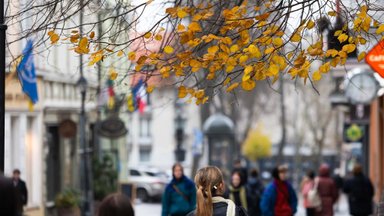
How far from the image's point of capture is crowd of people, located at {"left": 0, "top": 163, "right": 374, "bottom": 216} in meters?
6.64

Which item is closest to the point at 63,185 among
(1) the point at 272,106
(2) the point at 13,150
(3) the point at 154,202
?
(2) the point at 13,150

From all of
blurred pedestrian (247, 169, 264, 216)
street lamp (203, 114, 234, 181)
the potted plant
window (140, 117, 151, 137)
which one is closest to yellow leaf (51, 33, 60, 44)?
blurred pedestrian (247, 169, 264, 216)

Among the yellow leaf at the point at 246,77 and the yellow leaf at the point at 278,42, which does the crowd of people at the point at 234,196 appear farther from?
the yellow leaf at the point at 278,42

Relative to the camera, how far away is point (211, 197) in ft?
30.4

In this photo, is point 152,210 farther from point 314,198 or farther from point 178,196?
point 178,196

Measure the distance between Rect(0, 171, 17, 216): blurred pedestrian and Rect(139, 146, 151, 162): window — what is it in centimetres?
9991

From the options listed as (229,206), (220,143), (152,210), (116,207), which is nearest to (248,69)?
(229,206)

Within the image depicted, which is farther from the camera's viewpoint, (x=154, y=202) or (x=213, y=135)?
(x=154, y=202)

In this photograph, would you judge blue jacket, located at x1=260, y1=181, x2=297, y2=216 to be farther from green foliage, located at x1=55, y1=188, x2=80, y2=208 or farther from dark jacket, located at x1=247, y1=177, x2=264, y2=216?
green foliage, located at x1=55, y1=188, x2=80, y2=208

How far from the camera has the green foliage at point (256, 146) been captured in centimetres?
8961

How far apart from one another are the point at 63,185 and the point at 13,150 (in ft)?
17.9

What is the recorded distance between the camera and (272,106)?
90.8 meters

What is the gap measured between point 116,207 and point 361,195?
18.2m

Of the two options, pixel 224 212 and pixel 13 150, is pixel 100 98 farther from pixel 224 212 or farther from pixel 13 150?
pixel 224 212
